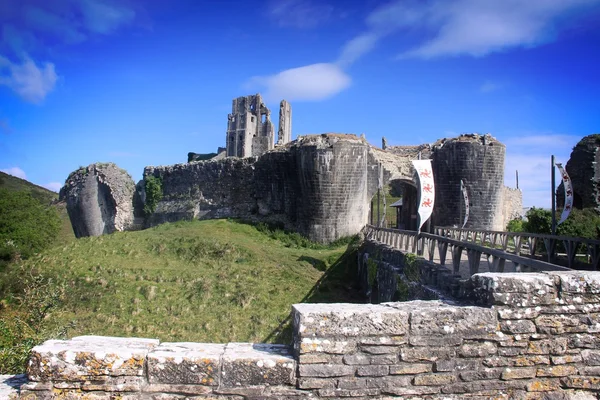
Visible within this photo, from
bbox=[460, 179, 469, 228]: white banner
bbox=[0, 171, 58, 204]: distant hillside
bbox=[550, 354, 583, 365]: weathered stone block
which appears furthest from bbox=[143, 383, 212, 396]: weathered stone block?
bbox=[0, 171, 58, 204]: distant hillside

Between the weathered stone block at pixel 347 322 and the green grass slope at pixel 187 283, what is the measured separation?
8.08 m

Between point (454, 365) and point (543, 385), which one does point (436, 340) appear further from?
point (543, 385)

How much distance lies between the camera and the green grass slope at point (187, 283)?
11891 millimetres

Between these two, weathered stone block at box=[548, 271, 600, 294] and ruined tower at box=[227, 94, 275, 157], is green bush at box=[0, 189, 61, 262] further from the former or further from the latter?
ruined tower at box=[227, 94, 275, 157]

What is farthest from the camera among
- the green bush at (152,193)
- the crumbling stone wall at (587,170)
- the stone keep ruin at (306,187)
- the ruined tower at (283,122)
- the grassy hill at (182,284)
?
the ruined tower at (283,122)

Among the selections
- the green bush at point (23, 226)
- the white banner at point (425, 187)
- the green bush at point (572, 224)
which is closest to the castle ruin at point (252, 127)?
the green bush at point (23, 226)

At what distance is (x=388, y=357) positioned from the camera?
3479 millimetres

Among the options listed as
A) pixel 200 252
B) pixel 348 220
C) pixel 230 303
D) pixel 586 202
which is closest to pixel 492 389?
pixel 230 303

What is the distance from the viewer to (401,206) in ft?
99.9

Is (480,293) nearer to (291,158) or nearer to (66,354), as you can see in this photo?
(66,354)

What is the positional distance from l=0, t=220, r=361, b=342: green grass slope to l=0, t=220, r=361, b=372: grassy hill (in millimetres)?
30

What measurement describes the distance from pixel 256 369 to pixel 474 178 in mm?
20316

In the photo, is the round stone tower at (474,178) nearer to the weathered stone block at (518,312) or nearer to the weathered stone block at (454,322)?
the weathered stone block at (518,312)

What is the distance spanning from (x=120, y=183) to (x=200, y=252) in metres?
13.9
